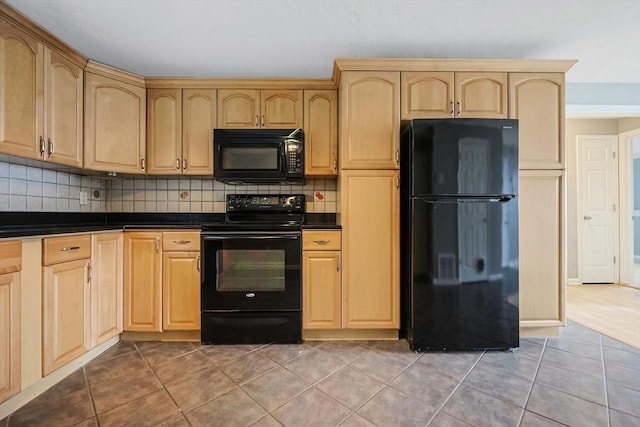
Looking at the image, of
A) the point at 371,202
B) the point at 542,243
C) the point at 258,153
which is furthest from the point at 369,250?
the point at 542,243

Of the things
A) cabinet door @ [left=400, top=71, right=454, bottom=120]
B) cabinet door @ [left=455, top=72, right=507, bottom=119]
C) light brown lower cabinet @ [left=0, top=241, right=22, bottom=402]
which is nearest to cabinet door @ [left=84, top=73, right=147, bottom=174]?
light brown lower cabinet @ [left=0, top=241, right=22, bottom=402]

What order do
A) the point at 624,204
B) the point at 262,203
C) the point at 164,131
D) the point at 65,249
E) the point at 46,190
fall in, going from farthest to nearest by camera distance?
the point at 624,204
the point at 262,203
the point at 164,131
the point at 46,190
the point at 65,249

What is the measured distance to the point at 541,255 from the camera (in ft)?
7.00

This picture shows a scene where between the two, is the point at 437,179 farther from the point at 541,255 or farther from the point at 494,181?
the point at 541,255

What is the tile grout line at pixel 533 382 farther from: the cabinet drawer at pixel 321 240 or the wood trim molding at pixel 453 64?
the wood trim molding at pixel 453 64

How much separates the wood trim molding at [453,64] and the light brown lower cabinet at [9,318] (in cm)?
219

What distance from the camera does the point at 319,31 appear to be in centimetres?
183

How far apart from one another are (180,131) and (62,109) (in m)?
0.75

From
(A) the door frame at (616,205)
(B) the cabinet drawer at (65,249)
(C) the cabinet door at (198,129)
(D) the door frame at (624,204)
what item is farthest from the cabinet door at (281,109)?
(D) the door frame at (624,204)

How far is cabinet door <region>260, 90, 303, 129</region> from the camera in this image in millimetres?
2447

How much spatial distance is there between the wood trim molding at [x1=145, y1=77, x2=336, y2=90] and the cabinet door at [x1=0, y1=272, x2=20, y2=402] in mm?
1704

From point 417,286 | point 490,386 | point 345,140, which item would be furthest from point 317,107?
point 490,386

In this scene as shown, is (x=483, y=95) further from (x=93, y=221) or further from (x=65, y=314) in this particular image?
(x=93, y=221)

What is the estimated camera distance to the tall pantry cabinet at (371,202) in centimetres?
211
